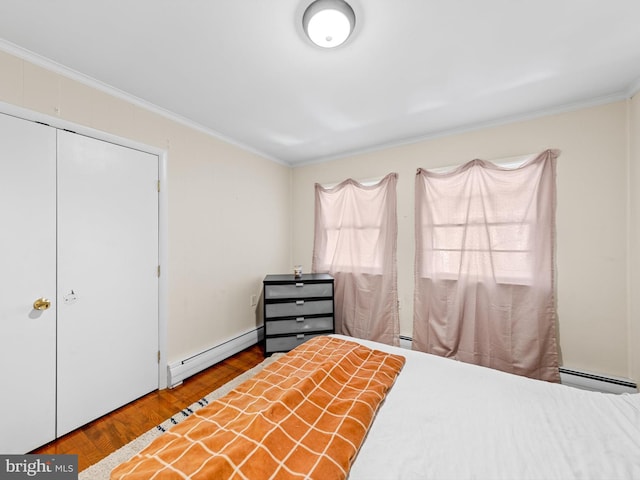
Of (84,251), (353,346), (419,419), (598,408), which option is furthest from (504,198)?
(84,251)

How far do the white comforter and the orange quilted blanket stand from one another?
0.30 ft

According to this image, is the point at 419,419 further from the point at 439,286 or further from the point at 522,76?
the point at 522,76

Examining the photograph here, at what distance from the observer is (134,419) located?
196 cm

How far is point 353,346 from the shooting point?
5.90 ft

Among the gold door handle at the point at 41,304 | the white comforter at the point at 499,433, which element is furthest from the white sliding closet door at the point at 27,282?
the white comforter at the point at 499,433

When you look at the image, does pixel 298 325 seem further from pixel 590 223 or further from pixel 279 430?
pixel 590 223

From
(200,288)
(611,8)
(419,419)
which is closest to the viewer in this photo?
(419,419)

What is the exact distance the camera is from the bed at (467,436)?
861mm

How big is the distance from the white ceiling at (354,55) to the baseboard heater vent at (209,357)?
241cm

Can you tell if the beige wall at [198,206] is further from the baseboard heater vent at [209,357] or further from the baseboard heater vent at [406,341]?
the baseboard heater vent at [406,341]

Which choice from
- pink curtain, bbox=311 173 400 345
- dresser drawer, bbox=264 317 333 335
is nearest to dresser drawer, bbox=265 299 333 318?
dresser drawer, bbox=264 317 333 335

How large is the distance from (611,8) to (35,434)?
419cm

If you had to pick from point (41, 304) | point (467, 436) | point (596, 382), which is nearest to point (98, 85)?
point (41, 304)

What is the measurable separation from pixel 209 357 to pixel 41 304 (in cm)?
146
